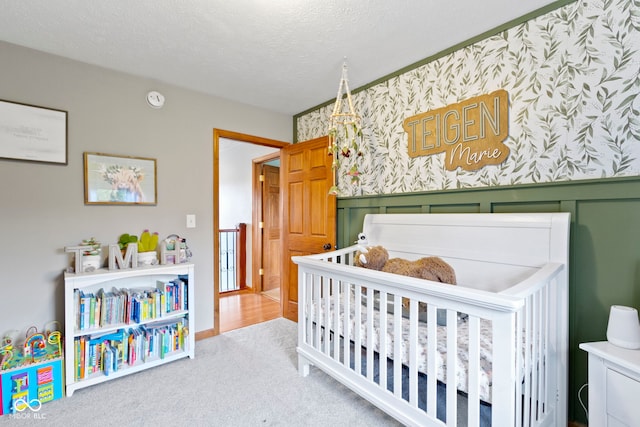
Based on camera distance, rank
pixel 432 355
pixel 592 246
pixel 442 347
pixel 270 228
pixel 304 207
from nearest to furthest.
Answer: pixel 432 355, pixel 442 347, pixel 592 246, pixel 304 207, pixel 270 228

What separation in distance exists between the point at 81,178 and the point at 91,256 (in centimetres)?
62

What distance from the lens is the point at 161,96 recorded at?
101 inches

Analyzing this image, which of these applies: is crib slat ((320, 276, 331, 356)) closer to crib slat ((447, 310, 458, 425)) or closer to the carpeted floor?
the carpeted floor

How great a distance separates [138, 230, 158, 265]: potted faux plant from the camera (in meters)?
2.32

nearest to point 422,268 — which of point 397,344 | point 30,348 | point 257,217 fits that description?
point 397,344

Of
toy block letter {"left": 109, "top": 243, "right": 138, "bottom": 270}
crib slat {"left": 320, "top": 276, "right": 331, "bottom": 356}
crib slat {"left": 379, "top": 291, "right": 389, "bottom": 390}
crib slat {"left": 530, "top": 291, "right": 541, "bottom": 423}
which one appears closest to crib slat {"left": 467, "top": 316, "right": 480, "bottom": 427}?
crib slat {"left": 530, "top": 291, "right": 541, "bottom": 423}

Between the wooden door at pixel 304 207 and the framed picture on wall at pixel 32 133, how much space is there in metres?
1.96

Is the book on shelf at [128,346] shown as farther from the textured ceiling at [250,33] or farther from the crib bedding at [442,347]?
the textured ceiling at [250,33]

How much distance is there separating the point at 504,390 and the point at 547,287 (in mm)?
655

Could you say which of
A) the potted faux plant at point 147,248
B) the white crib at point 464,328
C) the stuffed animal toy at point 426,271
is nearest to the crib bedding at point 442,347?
the white crib at point 464,328

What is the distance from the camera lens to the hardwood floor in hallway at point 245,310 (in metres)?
3.24

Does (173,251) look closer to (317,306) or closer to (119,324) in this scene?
(119,324)

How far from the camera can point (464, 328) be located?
1.53 meters

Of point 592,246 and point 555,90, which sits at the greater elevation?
point 555,90
